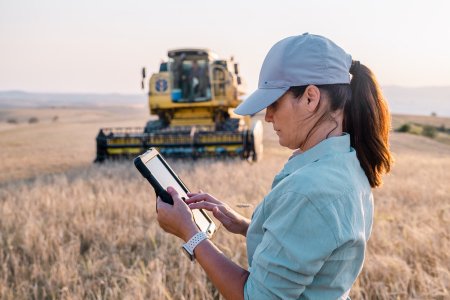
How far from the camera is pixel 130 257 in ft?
14.6

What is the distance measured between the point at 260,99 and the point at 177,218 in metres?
0.54

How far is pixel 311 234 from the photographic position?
151 centimetres

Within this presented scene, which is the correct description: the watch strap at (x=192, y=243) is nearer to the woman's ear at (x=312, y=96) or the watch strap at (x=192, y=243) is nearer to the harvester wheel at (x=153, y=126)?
the woman's ear at (x=312, y=96)

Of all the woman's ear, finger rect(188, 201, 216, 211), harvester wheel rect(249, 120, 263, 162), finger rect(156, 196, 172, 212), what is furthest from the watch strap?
harvester wheel rect(249, 120, 263, 162)

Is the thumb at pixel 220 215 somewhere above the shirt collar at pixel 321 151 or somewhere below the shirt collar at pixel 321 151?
below

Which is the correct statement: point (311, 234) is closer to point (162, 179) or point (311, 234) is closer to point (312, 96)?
point (312, 96)

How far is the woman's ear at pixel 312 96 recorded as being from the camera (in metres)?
1.67

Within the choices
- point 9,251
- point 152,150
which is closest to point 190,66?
point 9,251

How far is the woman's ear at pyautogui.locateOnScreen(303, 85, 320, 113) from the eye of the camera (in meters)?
1.67

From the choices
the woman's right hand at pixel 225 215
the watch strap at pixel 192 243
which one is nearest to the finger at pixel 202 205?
the woman's right hand at pixel 225 215

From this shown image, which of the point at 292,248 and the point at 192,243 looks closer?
the point at 292,248

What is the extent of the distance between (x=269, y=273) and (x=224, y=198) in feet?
17.7

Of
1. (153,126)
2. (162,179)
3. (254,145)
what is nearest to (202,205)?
(162,179)

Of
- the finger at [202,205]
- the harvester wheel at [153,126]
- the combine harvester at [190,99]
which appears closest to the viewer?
the finger at [202,205]
